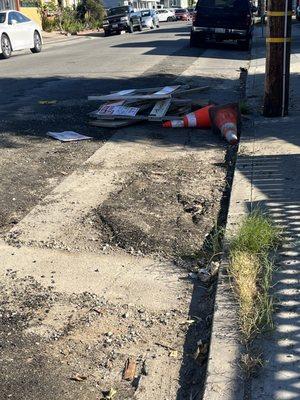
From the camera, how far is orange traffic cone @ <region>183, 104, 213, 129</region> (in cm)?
856

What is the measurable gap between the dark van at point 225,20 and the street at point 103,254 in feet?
41.2

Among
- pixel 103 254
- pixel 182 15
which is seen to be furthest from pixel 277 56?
pixel 182 15

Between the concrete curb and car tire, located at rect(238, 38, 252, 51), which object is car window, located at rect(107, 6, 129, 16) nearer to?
car tire, located at rect(238, 38, 252, 51)

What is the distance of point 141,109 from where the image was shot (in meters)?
9.12

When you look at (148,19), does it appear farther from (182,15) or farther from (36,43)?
(182,15)

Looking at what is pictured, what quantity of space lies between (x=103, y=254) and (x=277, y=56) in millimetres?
5220

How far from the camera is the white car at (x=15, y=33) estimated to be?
21.1m

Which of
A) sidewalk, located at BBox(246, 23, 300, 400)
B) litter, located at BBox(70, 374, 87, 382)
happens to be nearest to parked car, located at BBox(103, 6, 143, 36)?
sidewalk, located at BBox(246, 23, 300, 400)

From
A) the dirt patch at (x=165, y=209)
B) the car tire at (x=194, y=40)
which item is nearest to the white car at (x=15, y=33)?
the car tire at (x=194, y=40)

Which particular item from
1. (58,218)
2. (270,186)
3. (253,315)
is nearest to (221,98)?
(270,186)

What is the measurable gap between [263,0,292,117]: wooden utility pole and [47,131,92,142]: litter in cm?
292

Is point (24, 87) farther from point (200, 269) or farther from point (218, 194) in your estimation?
point (200, 269)

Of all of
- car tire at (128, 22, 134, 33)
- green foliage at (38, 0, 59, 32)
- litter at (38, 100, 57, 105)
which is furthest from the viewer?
green foliage at (38, 0, 59, 32)

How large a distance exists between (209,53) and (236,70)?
5.05 metres
